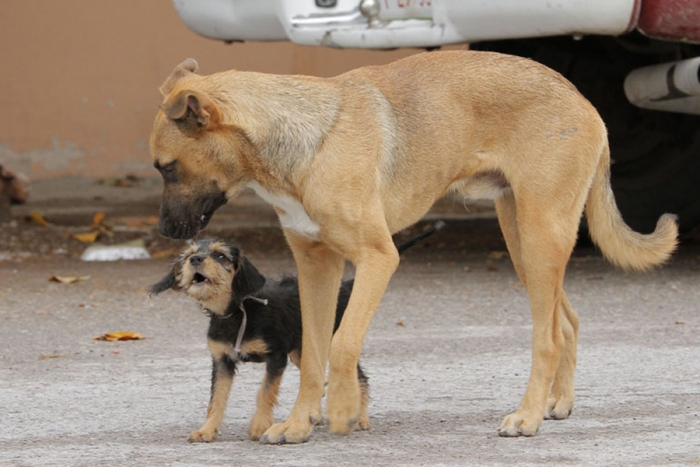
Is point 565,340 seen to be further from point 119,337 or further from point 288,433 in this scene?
point 119,337

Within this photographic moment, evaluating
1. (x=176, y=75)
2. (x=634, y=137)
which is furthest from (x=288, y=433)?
(x=634, y=137)

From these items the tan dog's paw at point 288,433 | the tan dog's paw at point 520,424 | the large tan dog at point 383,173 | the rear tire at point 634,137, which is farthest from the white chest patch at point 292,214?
the rear tire at point 634,137

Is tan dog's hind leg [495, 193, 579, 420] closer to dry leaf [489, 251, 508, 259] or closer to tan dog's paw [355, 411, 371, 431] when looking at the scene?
tan dog's paw [355, 411, 371, 431]

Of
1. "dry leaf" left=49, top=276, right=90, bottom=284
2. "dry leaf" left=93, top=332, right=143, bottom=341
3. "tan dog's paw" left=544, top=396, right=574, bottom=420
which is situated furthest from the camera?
"dry leaf" left=49, top=276, right=90, bottom=284

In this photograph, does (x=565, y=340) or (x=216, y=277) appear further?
(x=565, y=340)

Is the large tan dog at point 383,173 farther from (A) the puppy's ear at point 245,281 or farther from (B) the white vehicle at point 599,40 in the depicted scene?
(B) the white vehicle at point 599,40

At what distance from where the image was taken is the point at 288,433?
493 centimetres

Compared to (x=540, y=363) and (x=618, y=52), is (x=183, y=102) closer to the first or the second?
(x=540, y=363)

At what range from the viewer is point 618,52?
325 inches

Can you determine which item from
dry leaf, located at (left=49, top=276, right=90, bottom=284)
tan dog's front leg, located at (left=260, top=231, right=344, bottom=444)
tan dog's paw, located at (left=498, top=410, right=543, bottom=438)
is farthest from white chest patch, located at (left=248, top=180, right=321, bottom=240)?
dry leaf, located at (left=49, top=276, right=90, bottom=284)

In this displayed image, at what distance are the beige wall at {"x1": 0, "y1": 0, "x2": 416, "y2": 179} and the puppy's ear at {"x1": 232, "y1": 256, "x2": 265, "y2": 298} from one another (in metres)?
7.69

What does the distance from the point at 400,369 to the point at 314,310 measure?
108cm

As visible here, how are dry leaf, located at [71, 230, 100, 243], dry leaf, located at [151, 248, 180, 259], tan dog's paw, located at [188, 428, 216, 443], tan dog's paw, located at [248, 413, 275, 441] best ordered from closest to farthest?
1. tan dog's paw, located at [188, 428, 216, 443]
2. tan dog's paw, located at [248, 413, 275, 441]
3. dry leaf, located at [151, 248, 180, 259]
4. dry leaf, located at [71, 230, 100, 243]

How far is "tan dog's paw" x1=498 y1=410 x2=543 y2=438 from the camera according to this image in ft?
16.1
